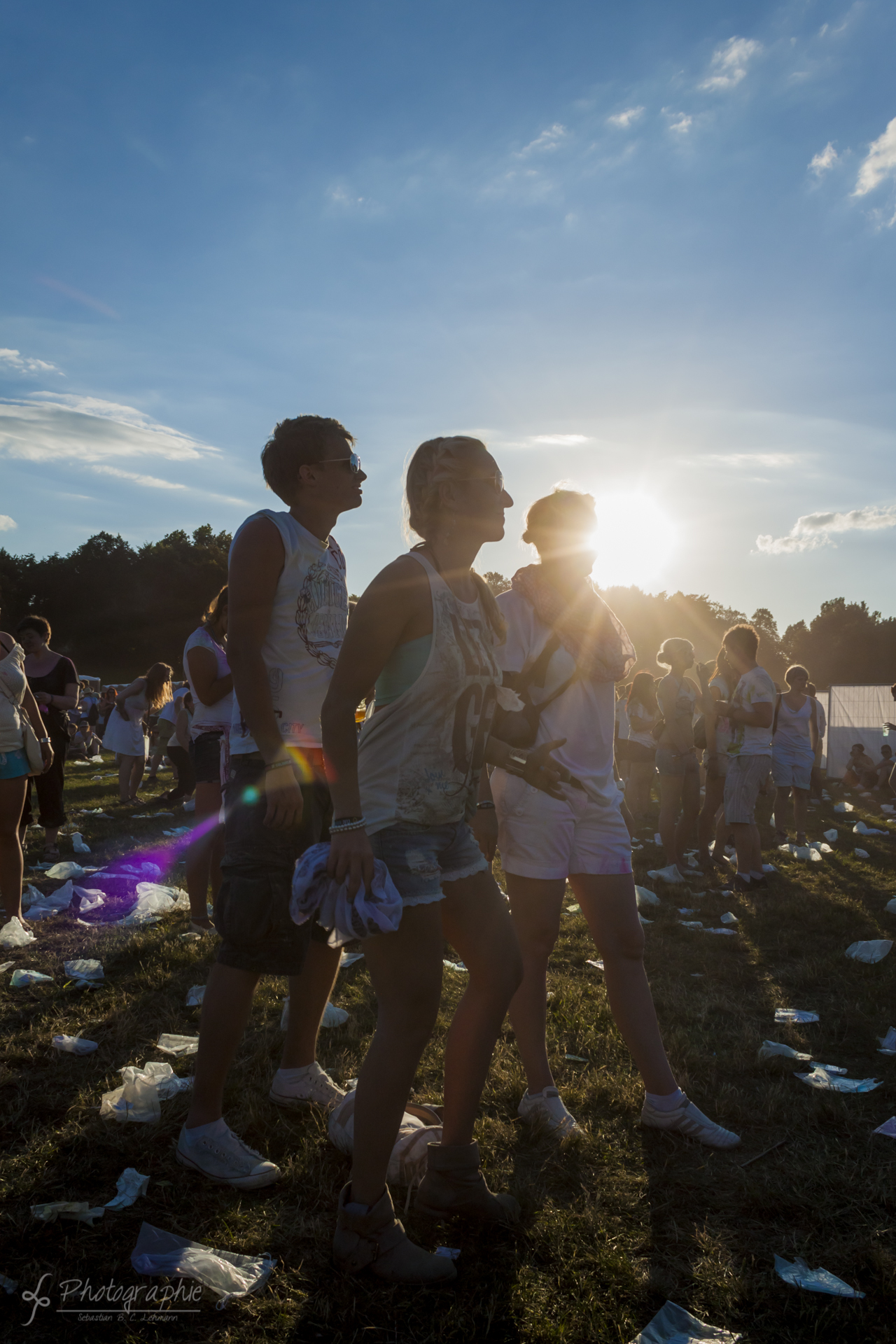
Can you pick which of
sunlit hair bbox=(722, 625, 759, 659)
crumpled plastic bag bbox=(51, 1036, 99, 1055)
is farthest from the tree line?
crumpled plastic bag bbox=(51, 1036, 99, 1055)

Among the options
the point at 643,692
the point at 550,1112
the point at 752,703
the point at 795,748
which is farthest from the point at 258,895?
the point at 795,748

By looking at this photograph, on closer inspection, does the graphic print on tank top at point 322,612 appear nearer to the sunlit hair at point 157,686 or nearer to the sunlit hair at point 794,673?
the sunlit hair at point 794,673

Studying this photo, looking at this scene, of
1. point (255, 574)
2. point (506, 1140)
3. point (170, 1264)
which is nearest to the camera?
point (170, 1264)

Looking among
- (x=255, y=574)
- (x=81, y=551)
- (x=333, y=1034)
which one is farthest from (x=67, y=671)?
(x=81, y=551)

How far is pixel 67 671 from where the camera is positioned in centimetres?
749

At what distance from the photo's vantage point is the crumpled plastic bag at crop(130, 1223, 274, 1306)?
2031 mm

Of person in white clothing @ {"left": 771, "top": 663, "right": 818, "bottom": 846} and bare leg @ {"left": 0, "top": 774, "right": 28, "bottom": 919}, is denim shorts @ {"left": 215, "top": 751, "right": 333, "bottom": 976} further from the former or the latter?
person in white clothing @ {"left": 771, "top": 663, "right": 818, "bottom": 846}

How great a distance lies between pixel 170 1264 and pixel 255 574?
5.97 feet

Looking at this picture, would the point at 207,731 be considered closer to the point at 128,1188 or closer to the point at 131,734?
the point at 128,1188

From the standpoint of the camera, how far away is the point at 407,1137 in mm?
2557

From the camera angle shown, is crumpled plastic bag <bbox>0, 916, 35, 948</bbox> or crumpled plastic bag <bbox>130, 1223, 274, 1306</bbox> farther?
crumpled plastic bag <bbox>0, 916, 35, 948</bbox>

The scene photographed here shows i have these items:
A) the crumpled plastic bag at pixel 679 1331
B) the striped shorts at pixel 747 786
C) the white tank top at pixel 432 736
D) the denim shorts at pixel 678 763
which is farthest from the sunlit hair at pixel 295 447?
the denim shorts at pixel 678 763

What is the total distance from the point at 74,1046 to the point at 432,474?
2872 mm

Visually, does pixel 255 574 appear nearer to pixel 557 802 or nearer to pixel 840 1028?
pixel 557 802
